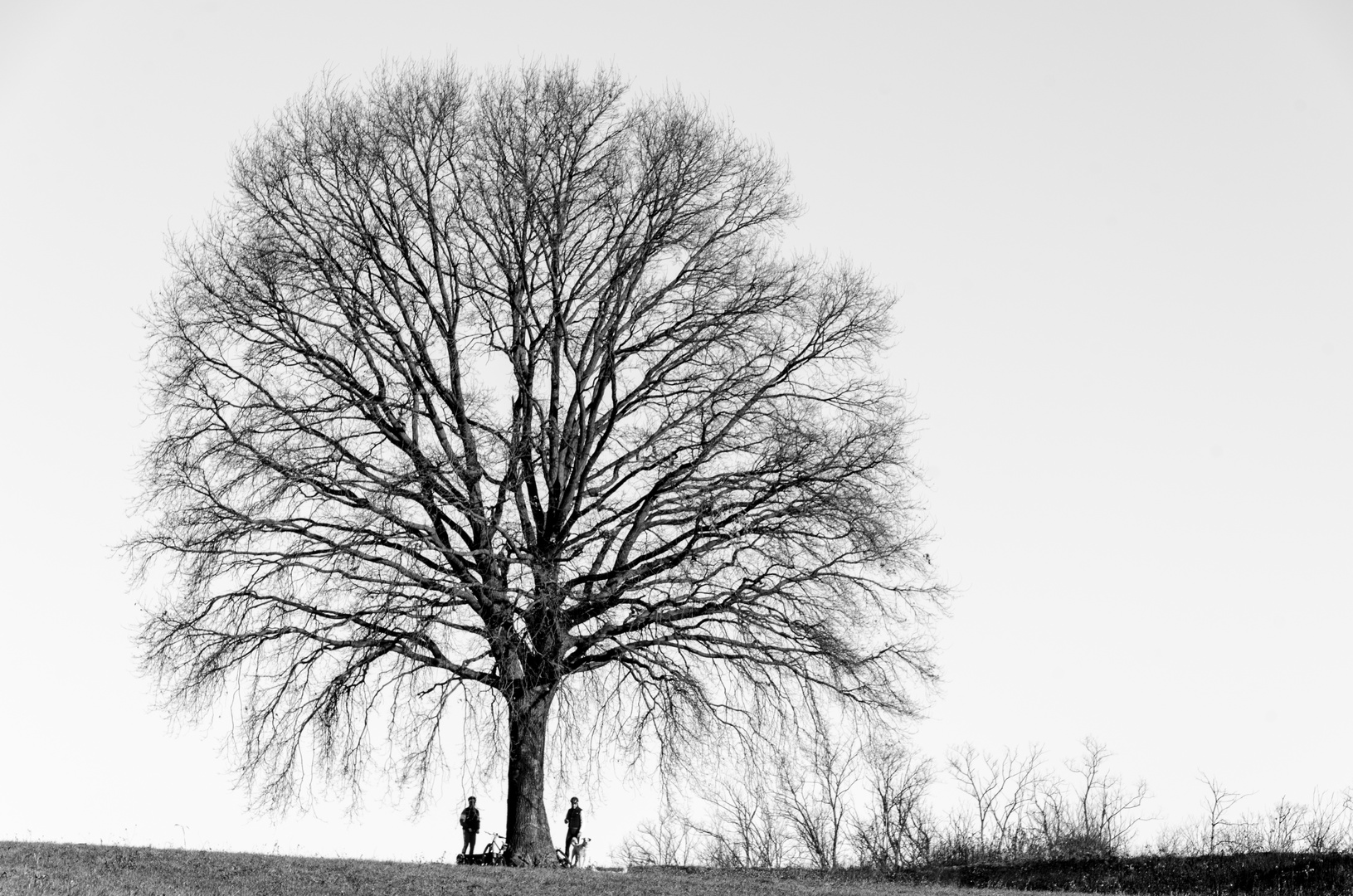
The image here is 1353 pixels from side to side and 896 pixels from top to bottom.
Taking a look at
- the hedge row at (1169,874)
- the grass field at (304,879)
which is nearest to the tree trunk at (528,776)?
the grass field at (304,879)

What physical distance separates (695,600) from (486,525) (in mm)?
3427

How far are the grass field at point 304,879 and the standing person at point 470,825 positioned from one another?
2515 millimetres

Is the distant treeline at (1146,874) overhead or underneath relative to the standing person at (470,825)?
underneath

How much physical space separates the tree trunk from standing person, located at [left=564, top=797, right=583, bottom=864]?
135 cm

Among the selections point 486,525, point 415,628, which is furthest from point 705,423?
point 415,628

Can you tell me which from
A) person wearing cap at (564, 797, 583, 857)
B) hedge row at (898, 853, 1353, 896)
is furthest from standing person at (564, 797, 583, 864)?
hedge row at (898, 853, 1353, 896)

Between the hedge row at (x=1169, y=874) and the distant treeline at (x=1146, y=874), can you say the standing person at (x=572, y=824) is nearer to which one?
the distant treeline at (x=1146, y=874)

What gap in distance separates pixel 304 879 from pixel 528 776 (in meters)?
4.22

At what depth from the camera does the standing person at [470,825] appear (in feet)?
75.8

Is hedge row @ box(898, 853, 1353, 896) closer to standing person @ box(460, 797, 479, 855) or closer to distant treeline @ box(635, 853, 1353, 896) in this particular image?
distant treeline @ box(635, 853, 1353, 896)

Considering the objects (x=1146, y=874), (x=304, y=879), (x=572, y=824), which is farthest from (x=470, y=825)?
(x=1146, y=874)

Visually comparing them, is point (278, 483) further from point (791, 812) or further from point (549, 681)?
point (791, 812)

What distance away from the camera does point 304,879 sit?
59.5 feet

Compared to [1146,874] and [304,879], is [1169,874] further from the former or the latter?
[304,879]
